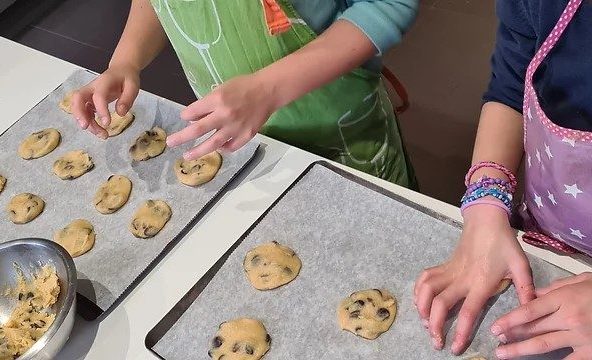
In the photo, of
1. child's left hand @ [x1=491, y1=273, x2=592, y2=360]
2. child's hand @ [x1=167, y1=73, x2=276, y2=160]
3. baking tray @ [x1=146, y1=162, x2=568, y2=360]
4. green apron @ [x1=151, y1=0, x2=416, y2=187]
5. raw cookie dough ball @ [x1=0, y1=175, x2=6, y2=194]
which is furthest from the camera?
raw cookie dough ball @ [x1=0, y1=175, x2=6, y2=194]

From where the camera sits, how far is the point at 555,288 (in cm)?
64

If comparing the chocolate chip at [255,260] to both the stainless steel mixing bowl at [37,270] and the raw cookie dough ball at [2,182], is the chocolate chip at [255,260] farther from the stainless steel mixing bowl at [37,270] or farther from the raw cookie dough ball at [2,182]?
the raw cookie dough ball at [2,182]

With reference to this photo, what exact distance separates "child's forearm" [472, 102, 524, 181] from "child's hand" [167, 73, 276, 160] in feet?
0.94

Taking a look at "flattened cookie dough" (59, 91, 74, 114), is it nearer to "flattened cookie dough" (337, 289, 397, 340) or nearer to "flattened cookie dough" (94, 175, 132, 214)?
"flattened cookie dough" (94, 175, 132, 214)

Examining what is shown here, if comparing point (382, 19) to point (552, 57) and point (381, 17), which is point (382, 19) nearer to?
point (381, 17)

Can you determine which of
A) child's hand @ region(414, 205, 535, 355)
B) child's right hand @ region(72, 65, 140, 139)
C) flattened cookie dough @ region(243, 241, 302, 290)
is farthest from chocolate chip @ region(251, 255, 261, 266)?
child's right hand @ region(72, 65, 140, 139)

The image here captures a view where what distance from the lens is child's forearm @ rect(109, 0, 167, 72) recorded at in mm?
1084

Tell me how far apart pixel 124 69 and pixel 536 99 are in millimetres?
647

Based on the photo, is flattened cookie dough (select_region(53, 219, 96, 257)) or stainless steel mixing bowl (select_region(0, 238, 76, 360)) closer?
stainless steel mixing bowl (select_region(0, 238, 76, 360))

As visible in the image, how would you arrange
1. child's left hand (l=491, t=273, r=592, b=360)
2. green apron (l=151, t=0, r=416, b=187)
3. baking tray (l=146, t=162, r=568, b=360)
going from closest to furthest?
child's left hand (l=491, t=273, r=592, b=360), baking tray (l=146, t=162, r=568, b=360), green apron (l=151, t=0, r=416, b=187)

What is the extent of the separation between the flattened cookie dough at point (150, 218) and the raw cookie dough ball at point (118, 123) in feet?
0.59

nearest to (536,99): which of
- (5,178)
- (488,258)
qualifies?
(488,258)

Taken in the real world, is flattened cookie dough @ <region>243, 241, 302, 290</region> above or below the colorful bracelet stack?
below

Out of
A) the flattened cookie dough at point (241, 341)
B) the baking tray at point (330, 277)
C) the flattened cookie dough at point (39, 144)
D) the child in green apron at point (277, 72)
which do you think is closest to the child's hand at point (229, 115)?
the child in green apron at point (277, 72)
